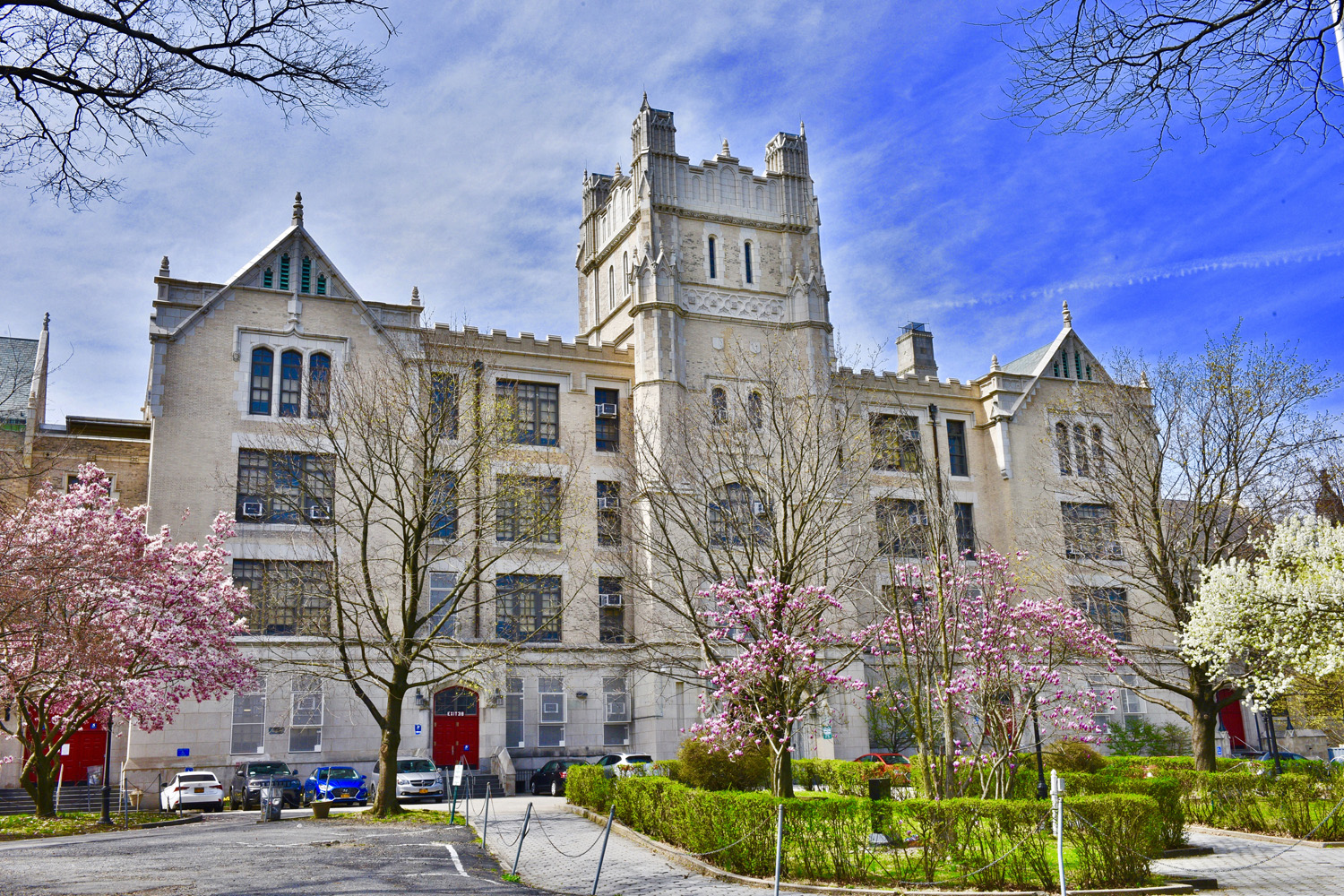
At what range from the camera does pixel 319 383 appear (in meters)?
33.7

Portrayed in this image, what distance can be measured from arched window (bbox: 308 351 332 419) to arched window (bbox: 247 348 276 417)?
1360 millimetres

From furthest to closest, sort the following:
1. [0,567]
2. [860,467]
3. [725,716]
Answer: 1. [860,467]
2. [725,716]
3. [0,567]

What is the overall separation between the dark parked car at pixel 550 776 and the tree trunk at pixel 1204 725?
18.0 meters

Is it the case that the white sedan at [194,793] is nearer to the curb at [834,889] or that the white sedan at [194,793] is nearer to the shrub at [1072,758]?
the curb at [834,889]

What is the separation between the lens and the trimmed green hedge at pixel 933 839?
14.1 meters

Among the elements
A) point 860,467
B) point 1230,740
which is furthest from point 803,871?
point 1230,740

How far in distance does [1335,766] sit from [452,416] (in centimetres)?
2404

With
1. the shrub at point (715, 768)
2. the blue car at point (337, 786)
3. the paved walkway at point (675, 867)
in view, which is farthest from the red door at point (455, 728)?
the paved walkway at point (675, 867)

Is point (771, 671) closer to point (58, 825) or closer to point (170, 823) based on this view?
point (170, 823)

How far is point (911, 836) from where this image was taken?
15.1m

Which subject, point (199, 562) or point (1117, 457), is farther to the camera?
point (1117, 457)

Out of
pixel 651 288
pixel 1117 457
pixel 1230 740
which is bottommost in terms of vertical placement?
pixel 1230 740

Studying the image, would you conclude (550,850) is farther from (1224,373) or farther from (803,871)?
(1224,373)

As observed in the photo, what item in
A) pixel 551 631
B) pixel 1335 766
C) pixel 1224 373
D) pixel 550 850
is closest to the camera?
pixel 550 850
